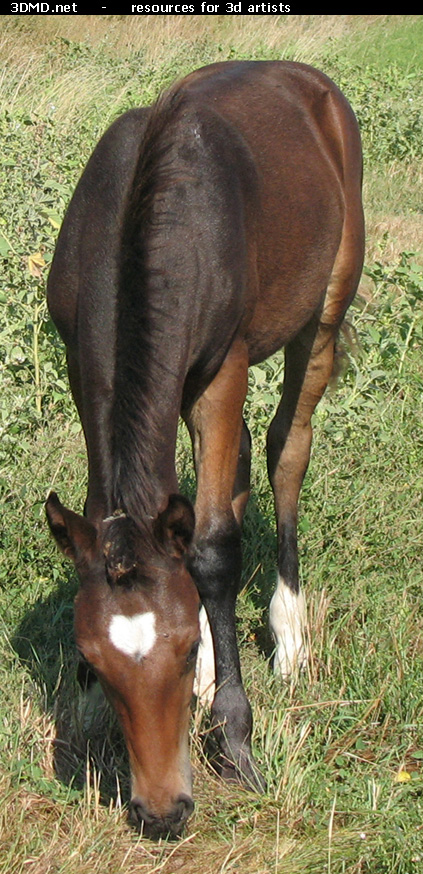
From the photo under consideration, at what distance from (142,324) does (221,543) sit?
905 millimetres

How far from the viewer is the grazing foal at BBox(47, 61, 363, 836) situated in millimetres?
2551

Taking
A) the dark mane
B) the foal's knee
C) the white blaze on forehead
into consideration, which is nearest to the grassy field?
the foal's knee

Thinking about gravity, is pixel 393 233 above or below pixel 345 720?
below

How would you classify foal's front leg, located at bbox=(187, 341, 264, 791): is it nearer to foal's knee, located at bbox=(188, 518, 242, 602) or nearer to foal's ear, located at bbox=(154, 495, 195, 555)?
foal's knee, located at bbox=(188, 518, 242, 602)

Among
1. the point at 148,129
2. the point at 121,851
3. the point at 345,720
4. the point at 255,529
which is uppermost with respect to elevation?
the point at 148,129

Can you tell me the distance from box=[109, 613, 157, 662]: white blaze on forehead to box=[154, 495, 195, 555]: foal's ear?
0.62 feet

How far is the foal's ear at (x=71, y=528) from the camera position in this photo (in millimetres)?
2598

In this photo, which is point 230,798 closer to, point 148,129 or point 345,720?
point 345,720

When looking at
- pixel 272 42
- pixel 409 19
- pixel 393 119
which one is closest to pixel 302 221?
pixel 393 119

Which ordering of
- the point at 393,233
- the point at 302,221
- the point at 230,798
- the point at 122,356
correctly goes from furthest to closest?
the point at 393,233 < the point at 302,221 < the point at 230,798 < the point at 122,356

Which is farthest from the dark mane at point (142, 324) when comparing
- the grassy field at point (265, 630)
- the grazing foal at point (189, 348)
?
the grassy field at point (265, 630)

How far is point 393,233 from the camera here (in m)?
9.45

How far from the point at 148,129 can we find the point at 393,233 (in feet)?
21.7

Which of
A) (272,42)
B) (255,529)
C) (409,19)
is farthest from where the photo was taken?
(409,19)
